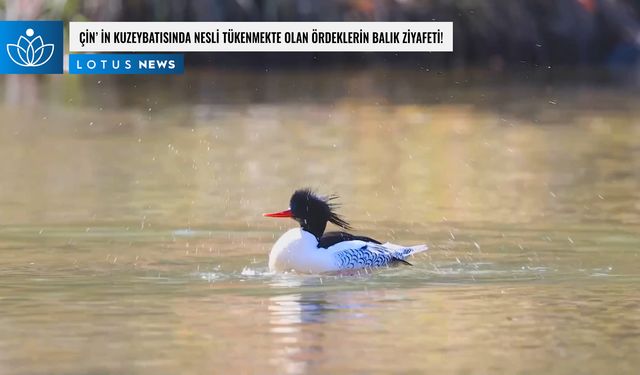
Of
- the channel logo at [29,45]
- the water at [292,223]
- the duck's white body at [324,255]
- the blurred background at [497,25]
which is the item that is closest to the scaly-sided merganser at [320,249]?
the duck's white body at [324,255]

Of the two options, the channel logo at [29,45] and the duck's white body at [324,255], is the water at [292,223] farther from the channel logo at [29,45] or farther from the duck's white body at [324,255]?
the channel logo at [29,45]

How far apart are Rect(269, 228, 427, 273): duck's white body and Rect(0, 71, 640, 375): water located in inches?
5.5

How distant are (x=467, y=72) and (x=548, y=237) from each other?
21363 mm

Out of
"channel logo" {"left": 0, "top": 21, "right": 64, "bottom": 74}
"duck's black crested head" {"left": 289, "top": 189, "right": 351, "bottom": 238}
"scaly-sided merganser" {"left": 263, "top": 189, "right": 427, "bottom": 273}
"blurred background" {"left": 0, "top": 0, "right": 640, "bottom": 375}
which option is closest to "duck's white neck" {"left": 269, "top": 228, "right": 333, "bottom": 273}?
"scaly-sided merganser" {"left": 263, "top": 189, "right": 427, "bottom": 273}

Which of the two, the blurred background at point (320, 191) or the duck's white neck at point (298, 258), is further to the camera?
the duck's white neck at point (298, 258)

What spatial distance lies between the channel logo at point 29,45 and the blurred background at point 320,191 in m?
0.63

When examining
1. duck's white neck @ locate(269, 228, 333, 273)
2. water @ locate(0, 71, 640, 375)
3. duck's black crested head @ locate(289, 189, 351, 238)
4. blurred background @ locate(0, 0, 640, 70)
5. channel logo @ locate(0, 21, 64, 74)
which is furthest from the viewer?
blurred background @ locate(0, 0, 640, 70)

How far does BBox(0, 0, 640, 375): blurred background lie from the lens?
976 centimetres

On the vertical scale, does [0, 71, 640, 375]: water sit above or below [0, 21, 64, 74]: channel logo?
below

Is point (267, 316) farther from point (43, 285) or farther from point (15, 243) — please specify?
point (15, 243)

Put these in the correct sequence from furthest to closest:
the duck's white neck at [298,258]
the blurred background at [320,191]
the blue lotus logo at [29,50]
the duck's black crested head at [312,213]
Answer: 1. the blue lotus logo at [29,50]
2. the duck's black crested head at [312,213]
3. the duck's white neck at [298,258]
4. the blurred background at [320,191]

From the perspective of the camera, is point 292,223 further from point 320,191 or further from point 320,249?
point 320,249

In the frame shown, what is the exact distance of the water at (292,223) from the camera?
9625mm

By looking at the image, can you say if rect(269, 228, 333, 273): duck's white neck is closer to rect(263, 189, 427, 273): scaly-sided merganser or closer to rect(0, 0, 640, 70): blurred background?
rect(263, 189, 427, 273): scaly-sided merganser
